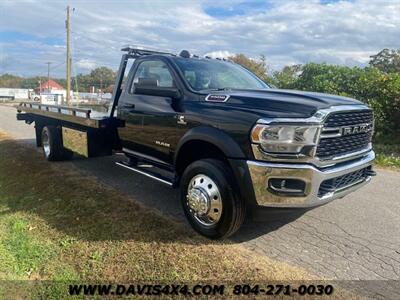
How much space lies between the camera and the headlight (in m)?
3.53

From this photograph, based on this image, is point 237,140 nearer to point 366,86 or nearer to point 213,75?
point 213,75

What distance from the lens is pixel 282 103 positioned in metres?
3.71

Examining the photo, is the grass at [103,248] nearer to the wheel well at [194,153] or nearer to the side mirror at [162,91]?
the wheel well at [194,153]

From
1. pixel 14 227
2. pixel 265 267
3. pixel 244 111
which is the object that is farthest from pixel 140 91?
pixel 265 267

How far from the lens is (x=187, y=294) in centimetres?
311

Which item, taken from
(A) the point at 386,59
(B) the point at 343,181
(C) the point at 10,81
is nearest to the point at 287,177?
(B) the point at 343,181

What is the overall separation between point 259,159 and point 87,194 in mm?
3077

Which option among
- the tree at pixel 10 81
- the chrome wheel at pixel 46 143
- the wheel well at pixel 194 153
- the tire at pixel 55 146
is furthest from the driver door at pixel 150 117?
the tree at pixel 10 81

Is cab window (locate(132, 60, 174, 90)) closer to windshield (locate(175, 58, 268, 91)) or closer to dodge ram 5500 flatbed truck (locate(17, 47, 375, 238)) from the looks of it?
dodge ram 5500 flatbed truck (locate(17, 47, 375, 238))

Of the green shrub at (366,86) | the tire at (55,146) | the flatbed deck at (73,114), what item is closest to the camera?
the flatbed deck at (73,114)

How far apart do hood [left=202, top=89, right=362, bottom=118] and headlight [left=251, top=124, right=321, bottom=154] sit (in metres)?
0.12

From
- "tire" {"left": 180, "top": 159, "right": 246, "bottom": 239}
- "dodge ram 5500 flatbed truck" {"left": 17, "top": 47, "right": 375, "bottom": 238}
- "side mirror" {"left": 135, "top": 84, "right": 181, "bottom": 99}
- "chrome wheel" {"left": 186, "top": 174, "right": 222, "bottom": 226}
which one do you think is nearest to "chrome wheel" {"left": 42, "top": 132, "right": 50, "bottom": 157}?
"dodge ram 5500 flatbed truck" {"left": 17, "top": 47, "right": 375, "bottom": 238}

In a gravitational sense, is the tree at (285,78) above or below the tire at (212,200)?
above

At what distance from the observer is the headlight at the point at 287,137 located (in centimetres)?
353
